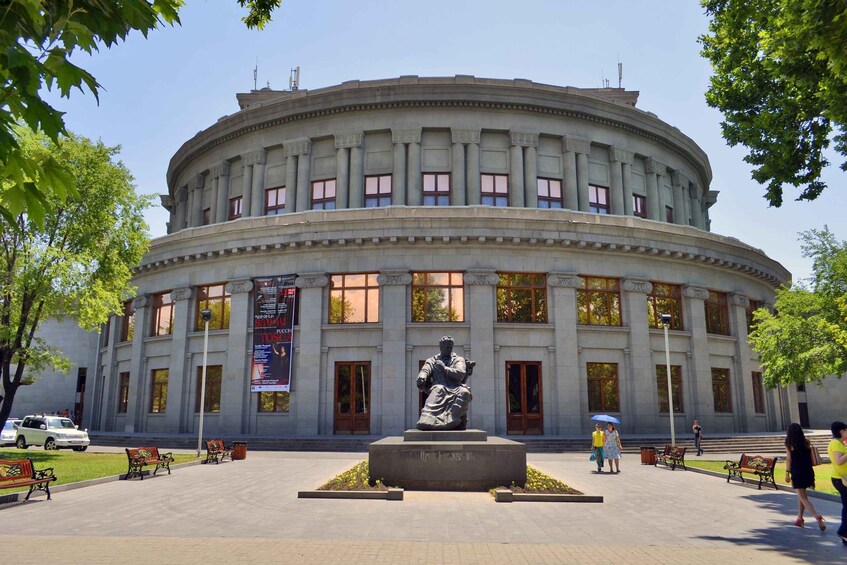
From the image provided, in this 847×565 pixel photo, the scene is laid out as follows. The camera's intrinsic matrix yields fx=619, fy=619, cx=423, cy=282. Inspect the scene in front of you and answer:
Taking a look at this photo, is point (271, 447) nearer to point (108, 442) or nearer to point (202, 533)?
point (108, 442)

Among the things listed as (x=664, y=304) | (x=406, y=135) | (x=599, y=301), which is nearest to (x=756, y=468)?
(x=599, y=301)

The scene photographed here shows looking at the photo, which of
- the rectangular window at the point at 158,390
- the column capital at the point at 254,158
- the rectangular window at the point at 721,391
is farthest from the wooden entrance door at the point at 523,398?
the column capital at the point at 254,158

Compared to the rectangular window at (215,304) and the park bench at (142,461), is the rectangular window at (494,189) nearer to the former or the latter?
the rectangular window at (215,304)

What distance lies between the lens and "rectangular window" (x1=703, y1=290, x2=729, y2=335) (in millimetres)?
36438

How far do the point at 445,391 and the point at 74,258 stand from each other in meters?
17.6

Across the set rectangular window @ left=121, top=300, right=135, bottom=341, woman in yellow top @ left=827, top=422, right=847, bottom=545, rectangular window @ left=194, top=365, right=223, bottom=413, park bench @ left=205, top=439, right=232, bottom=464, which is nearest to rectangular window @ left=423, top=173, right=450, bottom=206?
rectangular window @ left=194, top=365, right=223, bottom=413

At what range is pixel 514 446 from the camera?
51.3ft

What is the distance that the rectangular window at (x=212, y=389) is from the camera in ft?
111

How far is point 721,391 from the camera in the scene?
36.2m

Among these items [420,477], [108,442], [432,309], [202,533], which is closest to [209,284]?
[108,442]

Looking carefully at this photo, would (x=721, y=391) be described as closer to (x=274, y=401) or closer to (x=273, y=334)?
(x=274, y=401)

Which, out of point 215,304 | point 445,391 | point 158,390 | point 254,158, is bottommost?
point 445,391

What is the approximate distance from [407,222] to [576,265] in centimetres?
918

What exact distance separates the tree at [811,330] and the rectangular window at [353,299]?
2051 cm
